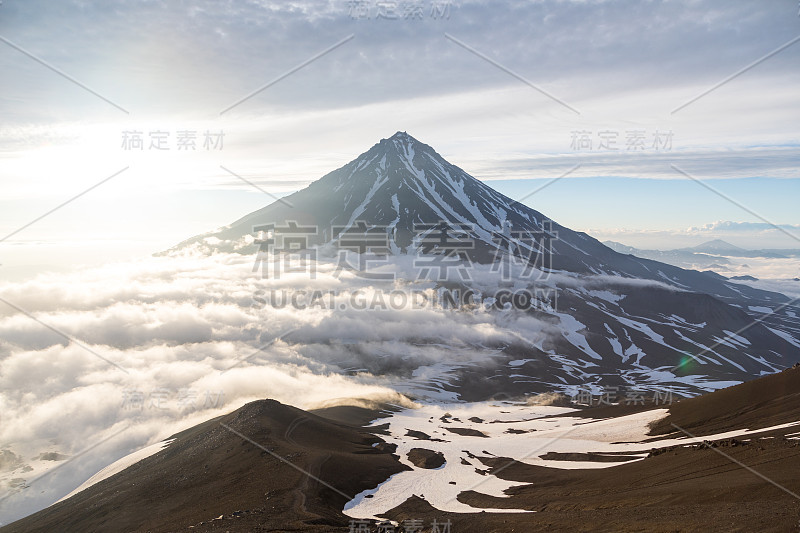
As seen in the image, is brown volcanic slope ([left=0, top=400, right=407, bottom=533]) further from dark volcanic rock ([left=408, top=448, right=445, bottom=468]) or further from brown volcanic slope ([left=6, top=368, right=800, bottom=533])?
dark volcanic rock ([left=408, top=448, right=445, bottom=468])

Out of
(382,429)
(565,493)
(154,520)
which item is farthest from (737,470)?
(382,429)

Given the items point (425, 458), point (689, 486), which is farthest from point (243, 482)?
point (689, 486)

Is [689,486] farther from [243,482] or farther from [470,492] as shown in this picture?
[243,482]

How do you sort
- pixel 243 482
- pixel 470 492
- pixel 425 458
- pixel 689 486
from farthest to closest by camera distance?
pixel 425 458
pixel 243 482
pixel 470 492
pixel 689 486

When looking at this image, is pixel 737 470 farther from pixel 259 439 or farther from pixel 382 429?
pixel 382 429

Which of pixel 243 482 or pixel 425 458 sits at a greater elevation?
pixel 243 482

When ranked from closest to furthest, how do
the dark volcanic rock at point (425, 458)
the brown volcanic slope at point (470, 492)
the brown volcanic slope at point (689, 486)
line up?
the brown volcanic slope at point (689, 486), the brown volcanic slope at point (470, 492), the dark volcanic rock at point (425, 458)

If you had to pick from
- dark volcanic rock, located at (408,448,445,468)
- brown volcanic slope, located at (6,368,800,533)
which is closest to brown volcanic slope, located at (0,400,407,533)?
brown volcanic slope, located at (6,368,800,533)

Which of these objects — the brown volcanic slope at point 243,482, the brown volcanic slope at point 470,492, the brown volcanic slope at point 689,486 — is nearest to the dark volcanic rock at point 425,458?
the brown volcanic slope at point 243,482

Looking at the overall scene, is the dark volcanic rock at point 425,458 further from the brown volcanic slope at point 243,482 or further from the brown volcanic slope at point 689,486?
the brown volcanic slope at point 689,486
